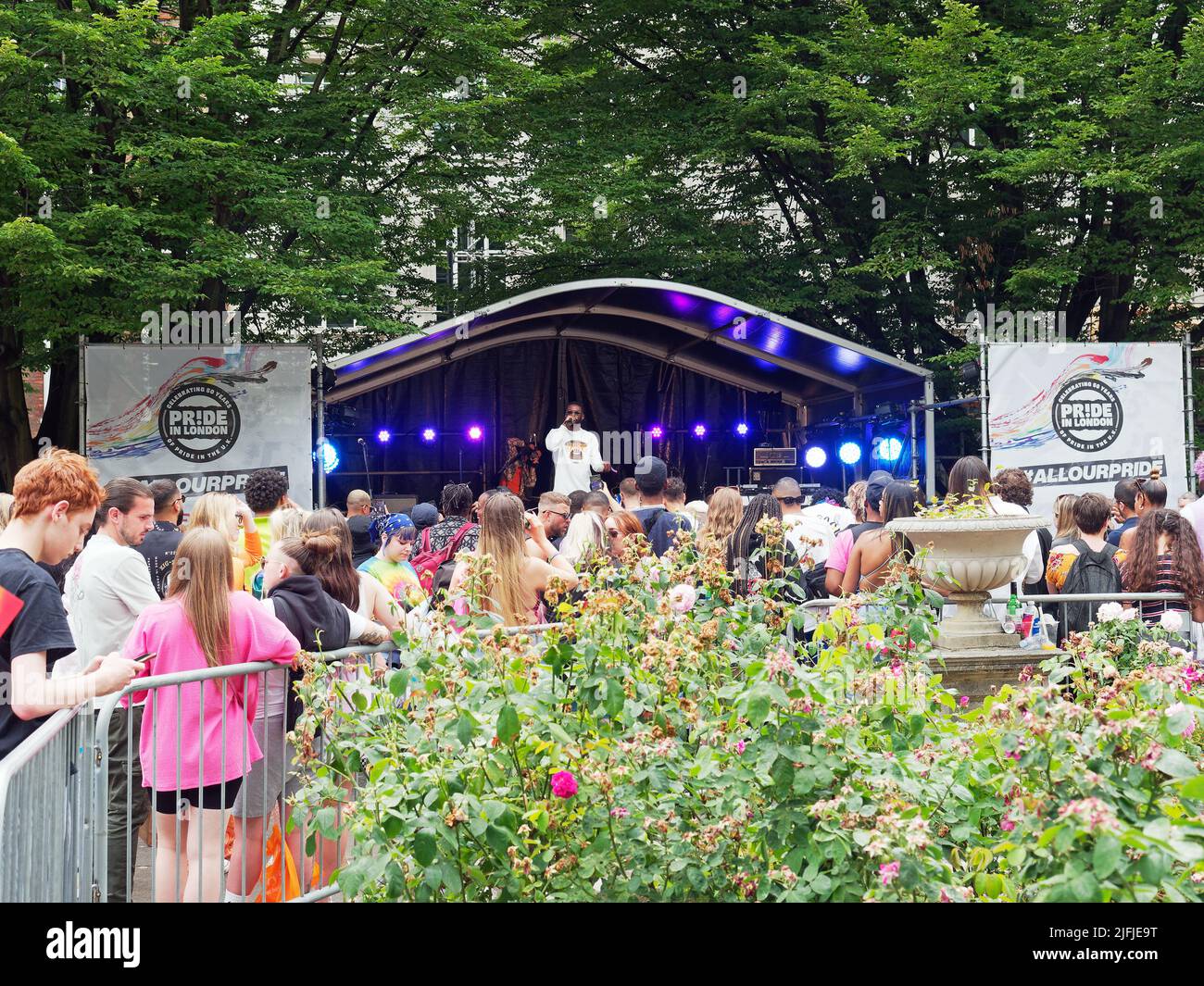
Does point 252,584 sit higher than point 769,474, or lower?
lower

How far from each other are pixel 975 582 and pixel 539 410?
14.5 metres

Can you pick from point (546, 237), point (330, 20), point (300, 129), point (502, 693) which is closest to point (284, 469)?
point (300, 129)

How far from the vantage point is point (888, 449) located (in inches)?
668

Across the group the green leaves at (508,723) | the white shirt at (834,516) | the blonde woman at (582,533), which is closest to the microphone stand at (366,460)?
the white shirt at (834,516)

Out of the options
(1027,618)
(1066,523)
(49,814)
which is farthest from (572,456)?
(49,814)

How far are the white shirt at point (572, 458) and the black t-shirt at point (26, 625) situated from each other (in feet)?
41.2

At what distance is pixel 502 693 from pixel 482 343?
1693cm

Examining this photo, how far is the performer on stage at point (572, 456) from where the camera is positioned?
642 inches

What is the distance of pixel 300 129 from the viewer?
1655 cm

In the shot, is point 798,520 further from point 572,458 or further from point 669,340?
point 669,340

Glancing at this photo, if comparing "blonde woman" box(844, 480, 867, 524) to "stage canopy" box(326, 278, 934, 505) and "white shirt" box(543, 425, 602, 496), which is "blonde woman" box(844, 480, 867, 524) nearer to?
"stage canopy" box(326, 278, 934, 505)

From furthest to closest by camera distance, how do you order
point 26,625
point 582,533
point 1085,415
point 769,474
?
point 769,474 < point 1085,415 < point 582,533 < point 26,625

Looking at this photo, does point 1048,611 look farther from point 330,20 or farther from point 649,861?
point 330,20

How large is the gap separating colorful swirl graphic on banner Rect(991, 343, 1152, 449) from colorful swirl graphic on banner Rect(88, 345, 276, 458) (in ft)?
30.3
